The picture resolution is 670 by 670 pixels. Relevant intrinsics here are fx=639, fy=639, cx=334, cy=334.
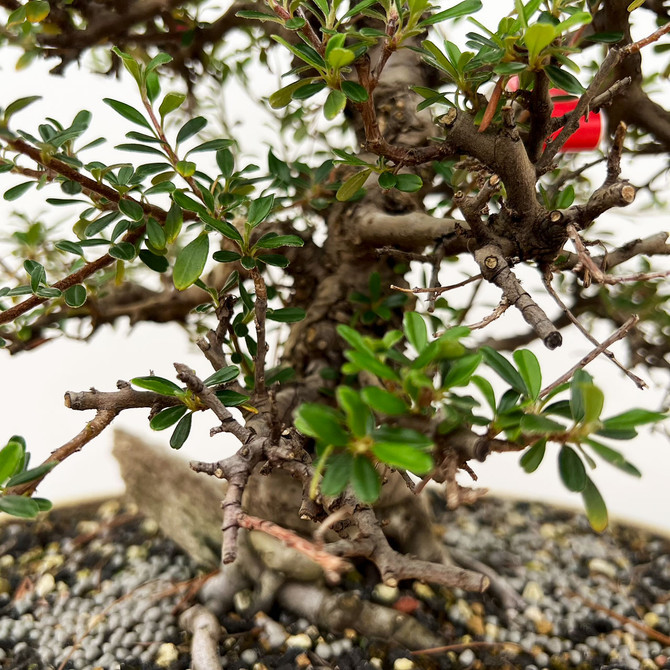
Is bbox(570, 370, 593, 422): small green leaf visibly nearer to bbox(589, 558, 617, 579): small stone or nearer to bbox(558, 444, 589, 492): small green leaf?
bbox(558, 444, 589, 492): small green leaf

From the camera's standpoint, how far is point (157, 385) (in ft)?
1.91

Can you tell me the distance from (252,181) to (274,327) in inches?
18.2

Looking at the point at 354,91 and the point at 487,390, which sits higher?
the point at 354,91

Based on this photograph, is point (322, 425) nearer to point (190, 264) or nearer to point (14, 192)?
point (190, 264)

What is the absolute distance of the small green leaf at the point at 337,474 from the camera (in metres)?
0.40

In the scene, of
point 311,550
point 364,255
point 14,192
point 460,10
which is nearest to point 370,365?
point 311,550

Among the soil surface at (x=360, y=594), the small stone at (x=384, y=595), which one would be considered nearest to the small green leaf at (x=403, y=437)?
the soil surface at (x=360, y=594)

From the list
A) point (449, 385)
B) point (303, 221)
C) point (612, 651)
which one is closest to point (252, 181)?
point (303, 221)

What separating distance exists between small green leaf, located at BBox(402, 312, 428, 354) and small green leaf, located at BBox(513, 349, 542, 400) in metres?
0.08

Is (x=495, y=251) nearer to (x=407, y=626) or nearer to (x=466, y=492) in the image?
(x=466, y=492)

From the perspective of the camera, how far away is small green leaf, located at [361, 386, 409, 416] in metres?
0.41

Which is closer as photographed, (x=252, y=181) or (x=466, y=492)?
(x=466, y=492)

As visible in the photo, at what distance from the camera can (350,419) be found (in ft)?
1.32

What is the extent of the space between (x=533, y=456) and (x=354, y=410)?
0.51ft
